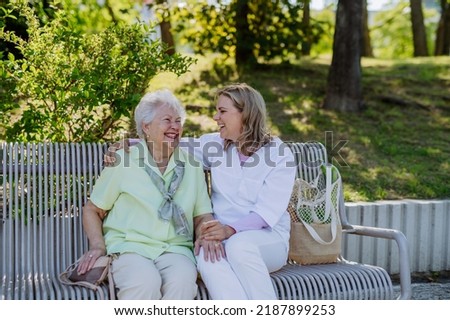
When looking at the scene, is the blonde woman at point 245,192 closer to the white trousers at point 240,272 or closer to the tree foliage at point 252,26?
the white trousers at point 240,272

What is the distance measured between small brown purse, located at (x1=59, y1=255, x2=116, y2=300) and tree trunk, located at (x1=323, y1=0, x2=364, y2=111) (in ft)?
17.3

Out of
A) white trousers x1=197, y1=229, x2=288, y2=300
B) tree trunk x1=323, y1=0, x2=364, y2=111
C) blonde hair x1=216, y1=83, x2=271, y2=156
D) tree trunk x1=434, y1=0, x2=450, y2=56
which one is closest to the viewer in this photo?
white trousers x1=197, y1=229, x2=288, y2=300

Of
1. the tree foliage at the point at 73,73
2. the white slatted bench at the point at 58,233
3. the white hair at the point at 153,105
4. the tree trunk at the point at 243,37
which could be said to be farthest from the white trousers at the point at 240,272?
the tree trunk at the point at 243,37

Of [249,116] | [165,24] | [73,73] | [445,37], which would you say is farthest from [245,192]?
[445,37]

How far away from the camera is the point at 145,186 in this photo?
13.4 ft

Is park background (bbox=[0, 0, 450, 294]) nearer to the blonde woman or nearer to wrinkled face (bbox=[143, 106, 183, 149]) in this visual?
wrinkled face (bbox=[143, 106, 183, 149])

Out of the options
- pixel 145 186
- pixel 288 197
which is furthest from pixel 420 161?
pixel 145 186

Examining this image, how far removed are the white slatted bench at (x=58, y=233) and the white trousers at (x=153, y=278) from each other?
0.63ft

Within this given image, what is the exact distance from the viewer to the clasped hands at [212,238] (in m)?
3.98

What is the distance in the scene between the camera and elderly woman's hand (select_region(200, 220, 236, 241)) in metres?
4.05

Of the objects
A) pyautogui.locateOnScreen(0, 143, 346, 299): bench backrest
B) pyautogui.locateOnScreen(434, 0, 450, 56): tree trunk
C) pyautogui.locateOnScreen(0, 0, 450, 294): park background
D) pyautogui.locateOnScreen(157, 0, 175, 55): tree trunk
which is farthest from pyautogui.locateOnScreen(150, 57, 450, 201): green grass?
pyautogui.locateOnScreen(434, 0, 450, 56): tree trunk

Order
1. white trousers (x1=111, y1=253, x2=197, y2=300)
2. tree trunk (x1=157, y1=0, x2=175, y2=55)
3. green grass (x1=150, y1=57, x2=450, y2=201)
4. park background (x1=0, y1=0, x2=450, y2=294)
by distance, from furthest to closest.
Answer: tree trunk (x1=157, y1=0, x2=175, y2=55)
green grass (x1=150, y1=57, x2=450, y2=201)
park background (x1=0, y1=0, x2=450, y2=294)
white trousers (x1=111, y1=253, x2=197, y2=300)

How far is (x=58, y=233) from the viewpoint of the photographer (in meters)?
4.29
